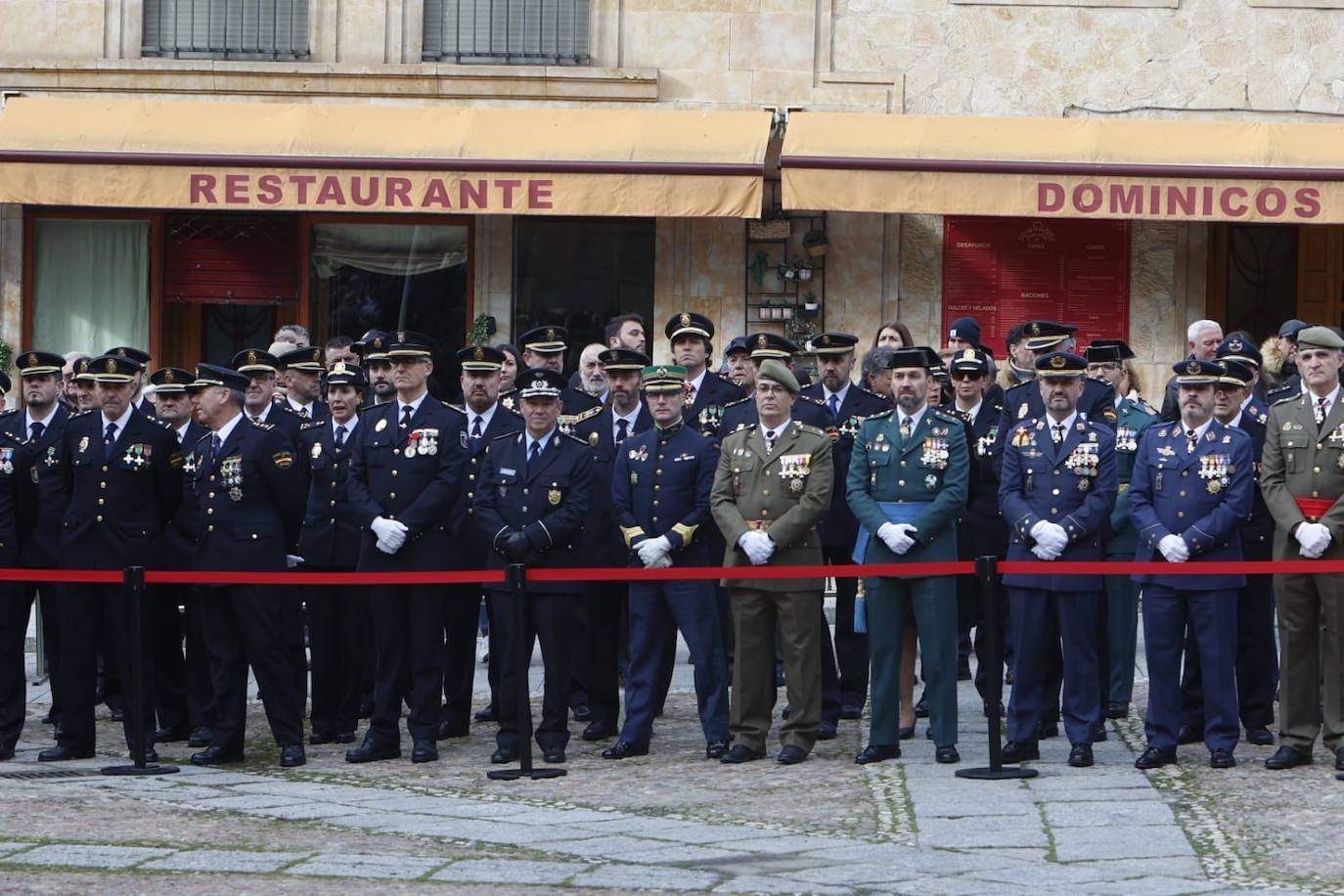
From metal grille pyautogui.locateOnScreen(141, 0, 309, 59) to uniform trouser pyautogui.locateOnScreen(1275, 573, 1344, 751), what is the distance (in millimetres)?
11537

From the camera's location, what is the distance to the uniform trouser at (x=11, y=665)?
11.6 metres

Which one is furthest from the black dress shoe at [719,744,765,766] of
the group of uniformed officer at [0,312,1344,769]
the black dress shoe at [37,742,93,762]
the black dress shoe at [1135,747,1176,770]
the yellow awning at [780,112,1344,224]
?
the yellow awning at [780,112,1344,224]

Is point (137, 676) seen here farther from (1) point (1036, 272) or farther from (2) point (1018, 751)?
(1) point (1036, 272)

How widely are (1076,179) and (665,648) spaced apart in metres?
7.95

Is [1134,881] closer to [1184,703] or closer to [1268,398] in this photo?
[1184,703]

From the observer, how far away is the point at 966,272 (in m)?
19.3

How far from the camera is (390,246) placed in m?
19.8

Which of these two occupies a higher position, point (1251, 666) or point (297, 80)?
point (297, 80)

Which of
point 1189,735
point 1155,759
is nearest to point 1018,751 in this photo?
point 1155,759

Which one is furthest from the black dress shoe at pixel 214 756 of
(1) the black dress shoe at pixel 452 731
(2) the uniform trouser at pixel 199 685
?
(1) the black dress shoe at pixel 452 731

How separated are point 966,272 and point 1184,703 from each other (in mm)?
8229

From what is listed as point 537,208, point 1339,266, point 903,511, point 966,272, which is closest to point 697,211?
point 537,208

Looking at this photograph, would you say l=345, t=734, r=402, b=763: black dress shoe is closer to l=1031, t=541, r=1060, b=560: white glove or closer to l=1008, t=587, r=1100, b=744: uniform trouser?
l=1008, t=587, r=1100, b=744: uniform trouser

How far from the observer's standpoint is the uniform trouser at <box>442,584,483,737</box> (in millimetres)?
12078
